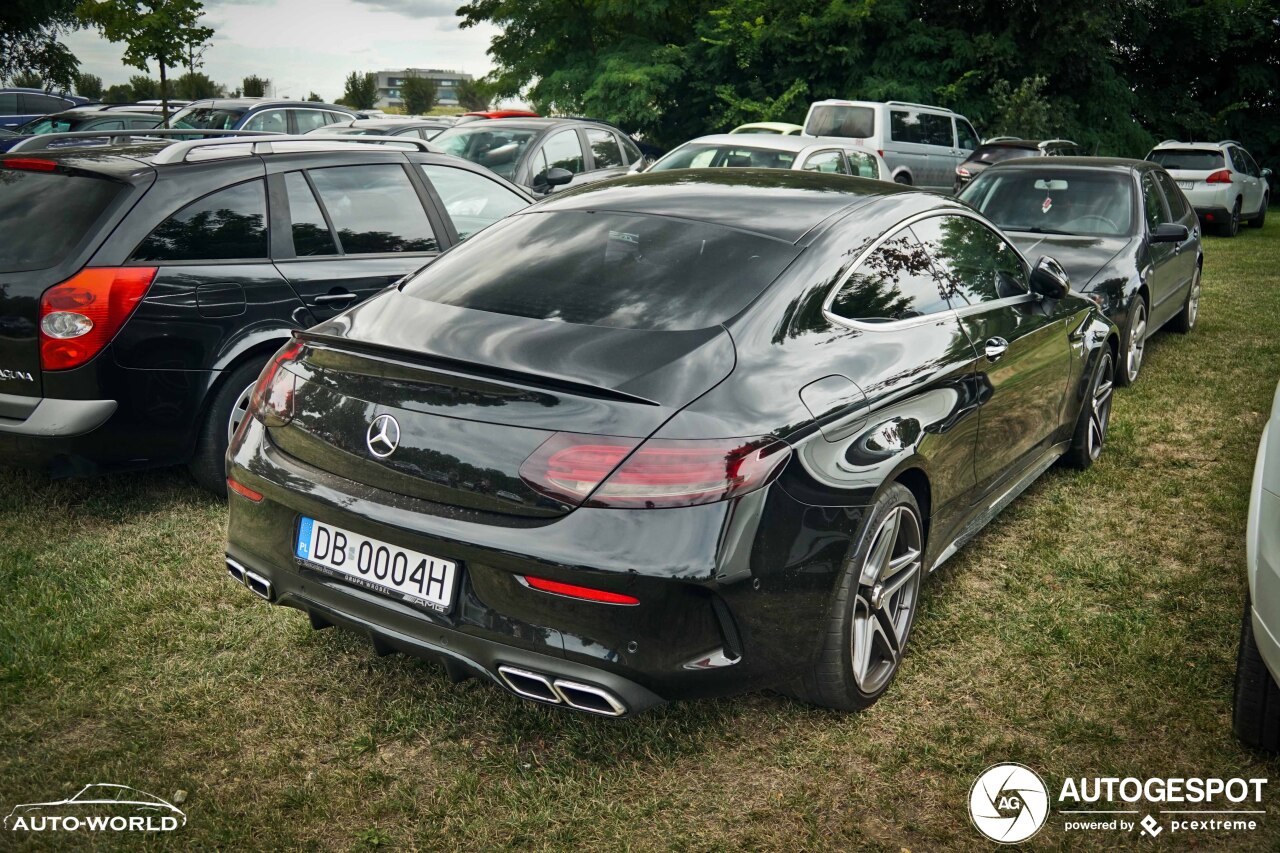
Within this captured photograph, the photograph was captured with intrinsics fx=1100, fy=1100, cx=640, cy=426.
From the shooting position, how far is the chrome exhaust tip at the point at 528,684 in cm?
266

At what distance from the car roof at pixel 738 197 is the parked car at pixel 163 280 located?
5.44ft

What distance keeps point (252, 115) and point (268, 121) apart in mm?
492

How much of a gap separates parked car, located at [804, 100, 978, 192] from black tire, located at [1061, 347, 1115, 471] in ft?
40.5

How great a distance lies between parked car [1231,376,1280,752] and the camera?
2.62 metres

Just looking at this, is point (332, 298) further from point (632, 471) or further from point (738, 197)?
point (632, 471)

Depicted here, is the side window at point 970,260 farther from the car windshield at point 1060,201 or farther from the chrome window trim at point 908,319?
the car windshield at point 1060,201

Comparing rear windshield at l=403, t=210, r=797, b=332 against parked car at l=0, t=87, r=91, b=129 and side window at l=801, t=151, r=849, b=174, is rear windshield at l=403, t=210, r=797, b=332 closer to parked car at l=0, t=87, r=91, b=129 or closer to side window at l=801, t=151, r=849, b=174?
side window at l=801, t=151, r=849, b=174

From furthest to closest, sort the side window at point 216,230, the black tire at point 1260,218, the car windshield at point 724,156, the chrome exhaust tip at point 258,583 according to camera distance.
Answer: the black tire at point 1260,218 < the car windshield at point 724,156 < the side window at point 216,230 < the chrome exhaust tip at point 258,583

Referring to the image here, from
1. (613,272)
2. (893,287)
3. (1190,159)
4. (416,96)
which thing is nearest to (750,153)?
(893,287)

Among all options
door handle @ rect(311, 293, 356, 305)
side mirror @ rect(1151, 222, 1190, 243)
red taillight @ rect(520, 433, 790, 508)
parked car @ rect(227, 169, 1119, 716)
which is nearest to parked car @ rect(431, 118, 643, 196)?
side mirror @ rect(1151, 222, 1190, 243)

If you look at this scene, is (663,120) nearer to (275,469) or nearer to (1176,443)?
(1176,443)

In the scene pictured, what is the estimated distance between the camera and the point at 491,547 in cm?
261

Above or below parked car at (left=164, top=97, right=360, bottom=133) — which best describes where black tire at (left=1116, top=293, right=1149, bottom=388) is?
below

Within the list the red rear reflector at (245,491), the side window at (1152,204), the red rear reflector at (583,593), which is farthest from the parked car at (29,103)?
the red rear reflector at (583,593)
